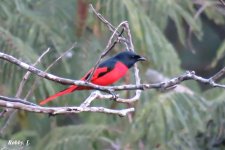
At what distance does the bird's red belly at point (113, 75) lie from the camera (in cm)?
479

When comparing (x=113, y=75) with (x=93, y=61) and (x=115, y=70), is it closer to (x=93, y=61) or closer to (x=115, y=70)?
(x=115, y=70)

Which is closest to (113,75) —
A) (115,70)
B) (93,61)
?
(115,70)

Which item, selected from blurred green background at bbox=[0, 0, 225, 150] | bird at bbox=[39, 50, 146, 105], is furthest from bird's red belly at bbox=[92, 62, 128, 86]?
blurred green background at bbox=[0, 0, 225, 150]

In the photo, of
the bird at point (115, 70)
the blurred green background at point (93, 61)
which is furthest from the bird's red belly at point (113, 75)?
the blurred green background at point (93, 61)

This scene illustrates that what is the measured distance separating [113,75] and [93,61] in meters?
1.84

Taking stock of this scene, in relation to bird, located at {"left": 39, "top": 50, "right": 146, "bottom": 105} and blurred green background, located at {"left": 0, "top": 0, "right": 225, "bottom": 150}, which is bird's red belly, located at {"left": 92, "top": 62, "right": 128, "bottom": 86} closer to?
bird, located at {"left": 39, "top": 50, "right": 146, "bottom": 105}

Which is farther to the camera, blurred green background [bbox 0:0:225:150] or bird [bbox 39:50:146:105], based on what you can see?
blurred green background [bbox 0:0:225:150]

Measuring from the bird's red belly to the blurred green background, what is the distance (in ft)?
1.26

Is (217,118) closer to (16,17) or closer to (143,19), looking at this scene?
(143,19)

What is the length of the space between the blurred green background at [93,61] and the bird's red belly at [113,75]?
385 mm

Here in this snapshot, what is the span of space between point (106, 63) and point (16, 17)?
151 centimetres

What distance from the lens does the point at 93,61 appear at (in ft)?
21.9

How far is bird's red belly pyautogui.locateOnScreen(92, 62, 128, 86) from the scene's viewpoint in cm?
479

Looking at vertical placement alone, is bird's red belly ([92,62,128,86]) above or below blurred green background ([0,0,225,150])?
below
